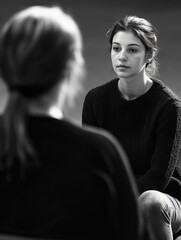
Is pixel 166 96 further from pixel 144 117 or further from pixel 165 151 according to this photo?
pixel 165 151

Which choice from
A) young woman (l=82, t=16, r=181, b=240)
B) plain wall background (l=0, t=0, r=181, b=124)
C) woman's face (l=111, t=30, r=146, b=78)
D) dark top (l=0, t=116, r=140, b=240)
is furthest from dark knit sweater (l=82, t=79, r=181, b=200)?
plain wall background (l=0, t=0, r=181, b=124)

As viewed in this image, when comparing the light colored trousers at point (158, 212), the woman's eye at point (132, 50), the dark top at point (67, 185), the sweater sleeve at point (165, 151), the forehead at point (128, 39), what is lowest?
the light colored trousers at point (158, 212)

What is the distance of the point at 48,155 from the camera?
1.32 m

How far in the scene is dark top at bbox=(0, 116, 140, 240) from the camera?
1.32 m

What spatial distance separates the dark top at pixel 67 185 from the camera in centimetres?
132

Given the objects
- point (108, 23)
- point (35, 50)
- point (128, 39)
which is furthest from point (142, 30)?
point (108, 23)

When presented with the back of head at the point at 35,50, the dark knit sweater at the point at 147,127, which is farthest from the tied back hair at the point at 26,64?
the dark knit sweater at the point at 147,127

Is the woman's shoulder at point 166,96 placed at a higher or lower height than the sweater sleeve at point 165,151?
higher

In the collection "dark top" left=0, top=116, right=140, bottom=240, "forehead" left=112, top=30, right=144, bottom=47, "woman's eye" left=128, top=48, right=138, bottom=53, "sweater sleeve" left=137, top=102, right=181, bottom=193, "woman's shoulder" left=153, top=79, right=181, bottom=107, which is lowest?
"sweater sleeve" left=137, top=102, right=181, bottom=193

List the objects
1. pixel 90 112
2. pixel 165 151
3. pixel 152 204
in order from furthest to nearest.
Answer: pixel 90 112, pixel 165 151, pixel 152 204

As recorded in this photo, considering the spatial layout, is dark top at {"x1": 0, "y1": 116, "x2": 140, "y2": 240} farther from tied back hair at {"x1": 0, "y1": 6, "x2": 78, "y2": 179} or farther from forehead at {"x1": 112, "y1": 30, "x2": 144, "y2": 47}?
forehead at {"x1": 112, "y1": 30, "x2": 144, "y2": 47}

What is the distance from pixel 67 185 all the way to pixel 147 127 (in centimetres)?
139

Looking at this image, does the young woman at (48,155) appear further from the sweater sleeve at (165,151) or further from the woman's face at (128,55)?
the woman's face at (128,55)

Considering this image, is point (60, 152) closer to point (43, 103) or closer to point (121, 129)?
point (43, 103)
